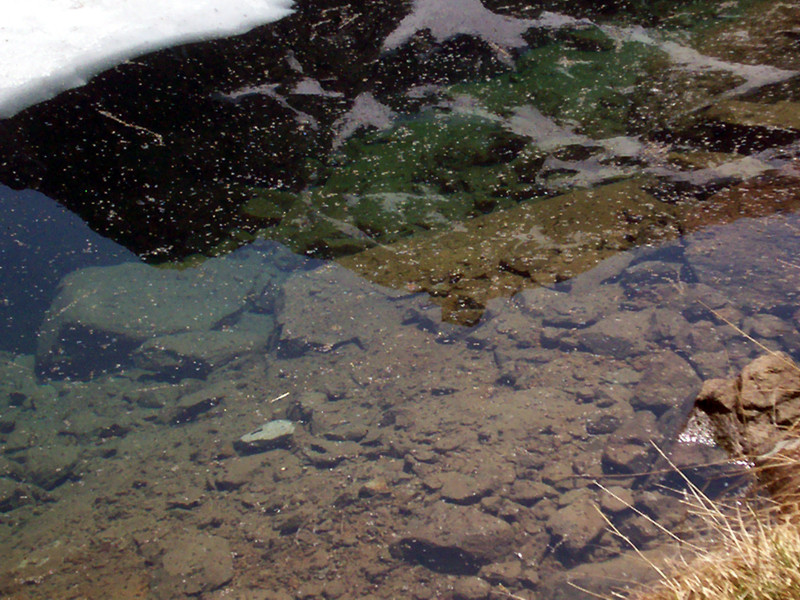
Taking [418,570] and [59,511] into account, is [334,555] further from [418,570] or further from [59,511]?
[59,511]

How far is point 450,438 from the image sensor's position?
298cm

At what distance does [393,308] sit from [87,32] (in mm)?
4542

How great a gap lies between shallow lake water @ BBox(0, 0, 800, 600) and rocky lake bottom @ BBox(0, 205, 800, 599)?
0.6 inches

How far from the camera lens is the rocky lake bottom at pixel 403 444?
250 centimetres

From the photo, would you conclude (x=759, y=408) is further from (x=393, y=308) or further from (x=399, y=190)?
(x=399, y=190)

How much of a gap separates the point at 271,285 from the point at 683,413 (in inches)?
127

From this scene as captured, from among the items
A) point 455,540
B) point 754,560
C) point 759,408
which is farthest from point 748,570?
point 455,540

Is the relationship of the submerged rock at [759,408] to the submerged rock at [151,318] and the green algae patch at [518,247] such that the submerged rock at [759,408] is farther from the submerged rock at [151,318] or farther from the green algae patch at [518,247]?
the submerged rock at [151,318]

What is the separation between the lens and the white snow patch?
484cm

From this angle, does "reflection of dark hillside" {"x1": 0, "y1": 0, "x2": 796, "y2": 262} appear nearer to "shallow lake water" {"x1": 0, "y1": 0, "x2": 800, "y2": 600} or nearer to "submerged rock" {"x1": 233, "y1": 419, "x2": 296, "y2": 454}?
"shallow lake water" {"x1": 0, "y1": 0, "x2": 800, "y2": 600}

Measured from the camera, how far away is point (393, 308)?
3568 mm

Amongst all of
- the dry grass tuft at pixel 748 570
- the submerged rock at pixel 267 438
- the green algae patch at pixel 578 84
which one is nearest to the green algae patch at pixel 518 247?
the green algae patch at pixel 578 84

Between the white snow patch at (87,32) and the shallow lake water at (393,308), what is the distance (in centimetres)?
28

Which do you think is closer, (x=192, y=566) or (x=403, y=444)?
(x=192, y=566)
